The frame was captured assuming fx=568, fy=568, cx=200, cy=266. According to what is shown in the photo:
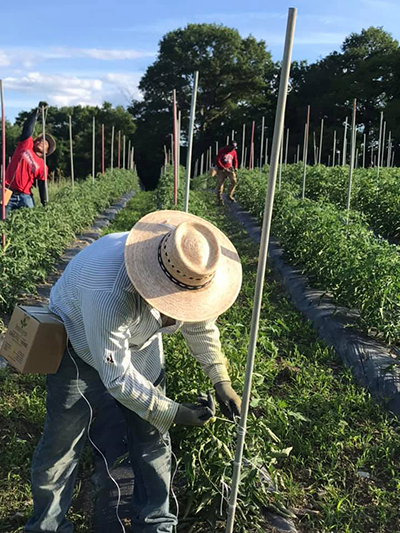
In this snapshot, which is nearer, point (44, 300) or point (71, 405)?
point (71, 405)

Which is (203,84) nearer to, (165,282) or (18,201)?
(18,201)

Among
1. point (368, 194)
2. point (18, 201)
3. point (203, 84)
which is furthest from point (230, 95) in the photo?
point (18, 201)

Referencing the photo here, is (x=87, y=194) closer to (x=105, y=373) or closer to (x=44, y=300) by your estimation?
(x=44, y=300)

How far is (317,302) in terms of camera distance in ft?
16.6

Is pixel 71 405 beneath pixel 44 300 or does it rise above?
above

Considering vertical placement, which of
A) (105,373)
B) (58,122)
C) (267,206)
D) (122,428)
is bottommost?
(122,428)

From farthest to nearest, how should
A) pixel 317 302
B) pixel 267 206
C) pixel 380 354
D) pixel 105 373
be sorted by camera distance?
pixel 317 302 < pixel 380 354 < pixel 105 373 < pixel 267 206

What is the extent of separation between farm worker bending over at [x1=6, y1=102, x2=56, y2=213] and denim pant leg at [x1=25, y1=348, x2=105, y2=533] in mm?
4787

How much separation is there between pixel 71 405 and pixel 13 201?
210 inches

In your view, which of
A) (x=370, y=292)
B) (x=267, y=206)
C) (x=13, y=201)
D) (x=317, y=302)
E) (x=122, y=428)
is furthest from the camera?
(x=13, y=201)

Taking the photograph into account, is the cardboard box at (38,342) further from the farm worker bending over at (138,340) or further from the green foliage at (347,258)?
the green foliage at (347,258)

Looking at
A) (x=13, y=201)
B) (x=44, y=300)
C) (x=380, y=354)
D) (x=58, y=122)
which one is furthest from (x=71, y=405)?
(x=58, y=122)

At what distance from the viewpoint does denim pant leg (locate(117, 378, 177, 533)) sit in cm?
210

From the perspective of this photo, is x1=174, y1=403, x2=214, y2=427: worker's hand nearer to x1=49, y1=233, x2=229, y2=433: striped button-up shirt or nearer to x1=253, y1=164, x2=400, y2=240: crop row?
x1=49, y1=233, x2=229, y2=433: striped button-up shirt
